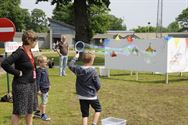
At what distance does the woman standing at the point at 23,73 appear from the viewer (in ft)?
22.5

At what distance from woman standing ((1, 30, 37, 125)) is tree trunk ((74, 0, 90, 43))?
25.8 m

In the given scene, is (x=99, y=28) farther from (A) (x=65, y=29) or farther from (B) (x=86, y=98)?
(B) (x=86, y=98)

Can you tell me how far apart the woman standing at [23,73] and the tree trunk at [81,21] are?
25781mm

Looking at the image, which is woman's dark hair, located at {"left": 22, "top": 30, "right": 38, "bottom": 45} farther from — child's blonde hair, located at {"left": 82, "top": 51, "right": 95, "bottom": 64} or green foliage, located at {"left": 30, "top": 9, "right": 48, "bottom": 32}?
green foliage, located at {"left": 30, "top": 9, "right": 48, "bottom": 32}

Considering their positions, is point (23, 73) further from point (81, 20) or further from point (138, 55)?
point (81, 20)

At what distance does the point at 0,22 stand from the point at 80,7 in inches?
913

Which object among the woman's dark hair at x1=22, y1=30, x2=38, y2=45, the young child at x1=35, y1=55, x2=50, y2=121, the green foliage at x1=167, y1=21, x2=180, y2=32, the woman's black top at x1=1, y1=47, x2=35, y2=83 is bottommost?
the young child at x1=35, y1=55, x2=50, y2=121

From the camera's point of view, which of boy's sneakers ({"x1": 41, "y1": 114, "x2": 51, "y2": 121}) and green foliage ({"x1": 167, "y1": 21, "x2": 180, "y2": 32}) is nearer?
boy's sneakers ({"x1": 41, "y1": 114, "x2": 51, "y2": 121})

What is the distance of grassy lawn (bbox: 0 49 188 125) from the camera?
888cm

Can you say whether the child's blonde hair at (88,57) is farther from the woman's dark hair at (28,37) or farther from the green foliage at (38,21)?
the green foliage at (38,21)

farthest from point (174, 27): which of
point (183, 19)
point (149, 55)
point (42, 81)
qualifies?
point (42, 81)

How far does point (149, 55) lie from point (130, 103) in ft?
18.6

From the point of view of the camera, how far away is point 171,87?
14.1 metres

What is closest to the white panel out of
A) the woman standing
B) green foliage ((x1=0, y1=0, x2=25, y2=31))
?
the woman standing
